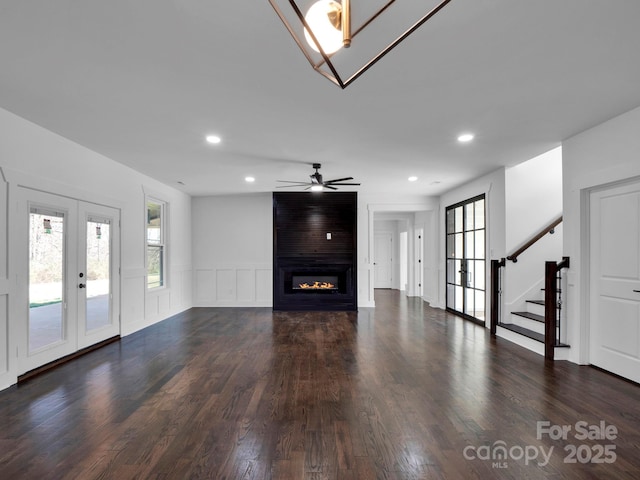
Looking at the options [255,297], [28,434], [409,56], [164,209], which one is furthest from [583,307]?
[164,209]

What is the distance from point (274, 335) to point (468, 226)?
167 inches

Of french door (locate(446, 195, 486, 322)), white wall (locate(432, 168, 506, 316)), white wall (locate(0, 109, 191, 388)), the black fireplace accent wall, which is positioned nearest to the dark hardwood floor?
white wall (locate(0, 109, 191, 388))

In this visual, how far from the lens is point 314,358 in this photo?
4180 mm

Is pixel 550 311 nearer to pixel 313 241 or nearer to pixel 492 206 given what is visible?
pixel 492 206

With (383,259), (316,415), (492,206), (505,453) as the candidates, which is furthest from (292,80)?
(383,259)

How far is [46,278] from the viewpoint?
3.90m

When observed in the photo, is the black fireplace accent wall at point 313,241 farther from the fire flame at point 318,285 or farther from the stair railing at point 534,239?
the stair railing at point 534,239

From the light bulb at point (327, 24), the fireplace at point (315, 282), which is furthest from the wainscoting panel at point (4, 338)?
the fireplace at point (315, 282)

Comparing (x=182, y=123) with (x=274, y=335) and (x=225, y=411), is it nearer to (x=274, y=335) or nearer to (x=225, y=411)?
(x=225, y=411)

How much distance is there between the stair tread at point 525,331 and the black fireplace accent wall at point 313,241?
3244 millimetres

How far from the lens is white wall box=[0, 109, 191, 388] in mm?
3354

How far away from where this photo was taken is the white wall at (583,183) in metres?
3.52

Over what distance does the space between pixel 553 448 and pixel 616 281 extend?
2257mm

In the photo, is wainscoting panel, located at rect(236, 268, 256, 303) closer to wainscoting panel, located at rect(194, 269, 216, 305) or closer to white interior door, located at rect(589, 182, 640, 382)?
wainscoting panel, located at rect(194, 269, 216, 305)
